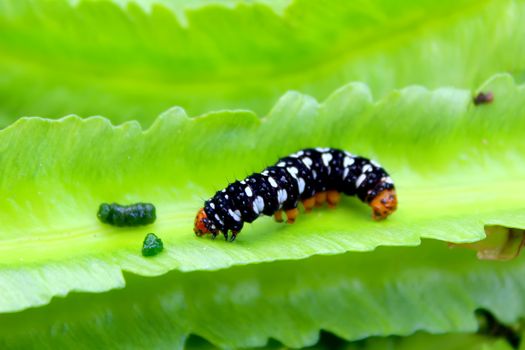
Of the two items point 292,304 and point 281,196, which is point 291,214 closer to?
point 281,196

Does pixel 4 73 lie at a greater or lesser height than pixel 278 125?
greater

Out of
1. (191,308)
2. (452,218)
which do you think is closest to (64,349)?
(191,308)

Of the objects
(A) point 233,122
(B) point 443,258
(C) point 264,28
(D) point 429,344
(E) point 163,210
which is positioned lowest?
(D) point 429,344

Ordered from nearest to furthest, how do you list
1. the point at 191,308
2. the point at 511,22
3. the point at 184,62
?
the point at 191,308 < the point at 184,62 < the point at 511,22

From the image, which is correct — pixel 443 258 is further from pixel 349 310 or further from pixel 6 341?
pixel 6 341

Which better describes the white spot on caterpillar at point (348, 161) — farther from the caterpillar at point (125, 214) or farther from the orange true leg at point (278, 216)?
the caterpillar at point (125, 214)

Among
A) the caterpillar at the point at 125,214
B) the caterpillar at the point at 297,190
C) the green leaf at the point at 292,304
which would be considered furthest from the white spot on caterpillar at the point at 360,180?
the caterpillar at the point at 125,214

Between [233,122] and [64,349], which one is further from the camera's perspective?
[233,122]
